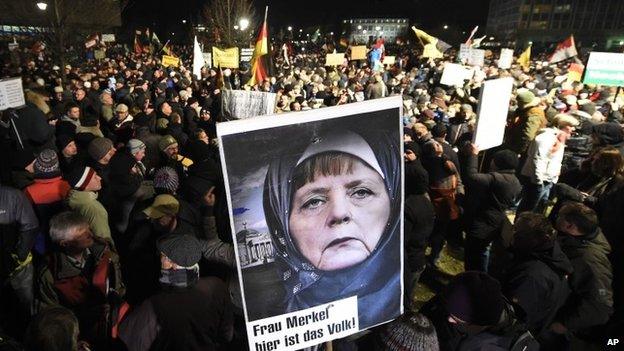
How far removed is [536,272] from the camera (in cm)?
283

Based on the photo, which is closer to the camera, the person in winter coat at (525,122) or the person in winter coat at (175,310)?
the person in winter coat at (175,310)

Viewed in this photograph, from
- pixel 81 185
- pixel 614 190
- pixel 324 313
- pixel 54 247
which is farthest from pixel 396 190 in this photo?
pixel 614 190

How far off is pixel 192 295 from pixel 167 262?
0.85 ft

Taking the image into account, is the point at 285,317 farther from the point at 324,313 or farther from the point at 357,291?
the point at 357,291

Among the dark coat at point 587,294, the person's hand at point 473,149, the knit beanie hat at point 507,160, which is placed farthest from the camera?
the person's hand at point 473,149

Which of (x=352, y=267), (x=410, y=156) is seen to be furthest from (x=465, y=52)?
(x=352, y=267)

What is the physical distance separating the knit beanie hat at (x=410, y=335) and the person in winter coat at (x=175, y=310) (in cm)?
114

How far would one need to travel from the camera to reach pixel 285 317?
2.10 m

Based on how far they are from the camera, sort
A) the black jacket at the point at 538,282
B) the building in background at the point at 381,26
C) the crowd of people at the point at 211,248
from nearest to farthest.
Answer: the crowd of people at the point at 211,248 < the black jacket at the point at 538,282 < the building in background at the point at 381,26

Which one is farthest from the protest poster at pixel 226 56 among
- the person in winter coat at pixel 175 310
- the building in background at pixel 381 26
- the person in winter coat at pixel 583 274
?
the building in background at pixel 381 26

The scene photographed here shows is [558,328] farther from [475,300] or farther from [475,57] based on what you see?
[475,57]

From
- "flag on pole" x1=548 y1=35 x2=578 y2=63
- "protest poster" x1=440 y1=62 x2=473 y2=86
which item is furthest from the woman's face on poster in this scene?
"flag on pole" x1=548 y1=35 x2=578 y2=63

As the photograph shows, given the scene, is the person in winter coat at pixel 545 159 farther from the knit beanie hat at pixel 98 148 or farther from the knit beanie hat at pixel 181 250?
the knit beanie hat at pixel 98 148

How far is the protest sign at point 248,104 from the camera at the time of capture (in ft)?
20.4
